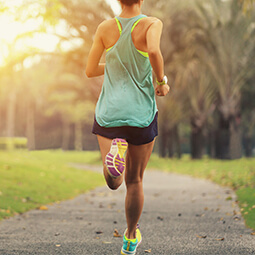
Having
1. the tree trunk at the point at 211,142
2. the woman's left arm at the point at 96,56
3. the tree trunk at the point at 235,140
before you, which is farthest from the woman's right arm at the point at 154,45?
the tree trunk at the point at 211,142

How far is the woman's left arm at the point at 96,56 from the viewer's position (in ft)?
11.8

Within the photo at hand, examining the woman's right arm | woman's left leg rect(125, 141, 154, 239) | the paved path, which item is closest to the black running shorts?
woman's left leg rect(125, 141, 154, 239)

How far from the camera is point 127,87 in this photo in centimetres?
343

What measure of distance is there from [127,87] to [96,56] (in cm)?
41

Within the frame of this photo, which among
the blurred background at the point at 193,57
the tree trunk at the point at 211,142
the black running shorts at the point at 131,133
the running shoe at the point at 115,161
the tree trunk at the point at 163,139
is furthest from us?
the tree trunk at the point at 211,142

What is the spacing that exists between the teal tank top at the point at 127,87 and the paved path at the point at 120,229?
163 centimetres

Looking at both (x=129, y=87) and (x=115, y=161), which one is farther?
(x=129, y=87)

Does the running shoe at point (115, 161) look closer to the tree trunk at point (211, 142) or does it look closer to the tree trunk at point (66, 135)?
the tree trunk at point (211, 142)

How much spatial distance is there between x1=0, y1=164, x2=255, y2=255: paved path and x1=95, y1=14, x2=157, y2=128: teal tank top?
5.33 ft

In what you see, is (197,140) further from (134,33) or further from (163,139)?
(134,33)

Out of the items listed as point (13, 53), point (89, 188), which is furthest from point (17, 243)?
point (13, 53)

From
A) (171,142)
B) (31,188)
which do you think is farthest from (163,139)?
(31,188)

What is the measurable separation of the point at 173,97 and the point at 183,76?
145 centimetres

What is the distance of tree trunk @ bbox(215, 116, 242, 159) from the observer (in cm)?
2398
